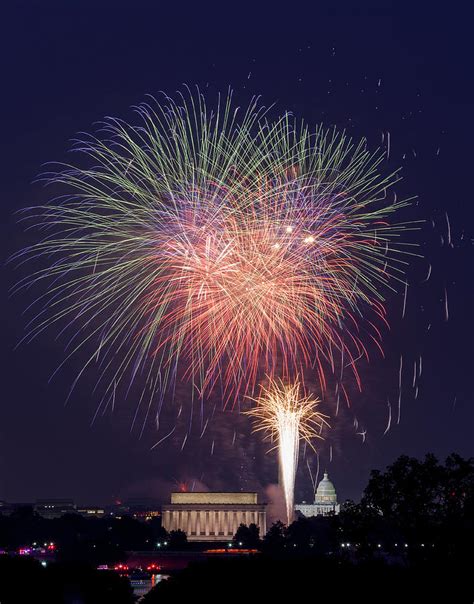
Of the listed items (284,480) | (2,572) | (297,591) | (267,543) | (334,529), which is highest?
(267,543)

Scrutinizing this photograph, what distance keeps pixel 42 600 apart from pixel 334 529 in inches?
967

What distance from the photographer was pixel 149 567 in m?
155

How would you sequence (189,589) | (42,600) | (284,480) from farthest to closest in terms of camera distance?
(284,480)
(42,600)
(189,589)

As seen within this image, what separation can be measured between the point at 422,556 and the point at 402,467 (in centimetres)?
912

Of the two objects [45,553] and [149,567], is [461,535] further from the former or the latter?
[45,553]

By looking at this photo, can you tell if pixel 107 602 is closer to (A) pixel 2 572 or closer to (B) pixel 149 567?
(A) pixel 2 572

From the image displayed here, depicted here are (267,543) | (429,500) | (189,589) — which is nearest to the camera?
(189,589)

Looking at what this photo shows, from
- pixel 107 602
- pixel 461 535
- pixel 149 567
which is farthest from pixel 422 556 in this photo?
pixel 149 567

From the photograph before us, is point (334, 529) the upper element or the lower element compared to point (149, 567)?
lower

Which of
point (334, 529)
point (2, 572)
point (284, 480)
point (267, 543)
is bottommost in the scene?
point (2, 572)

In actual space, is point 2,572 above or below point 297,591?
above

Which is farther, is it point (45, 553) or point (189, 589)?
point (45, 553)

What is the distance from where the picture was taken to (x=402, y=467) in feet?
257

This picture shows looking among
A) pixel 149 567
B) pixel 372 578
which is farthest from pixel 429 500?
pixel 149 567
